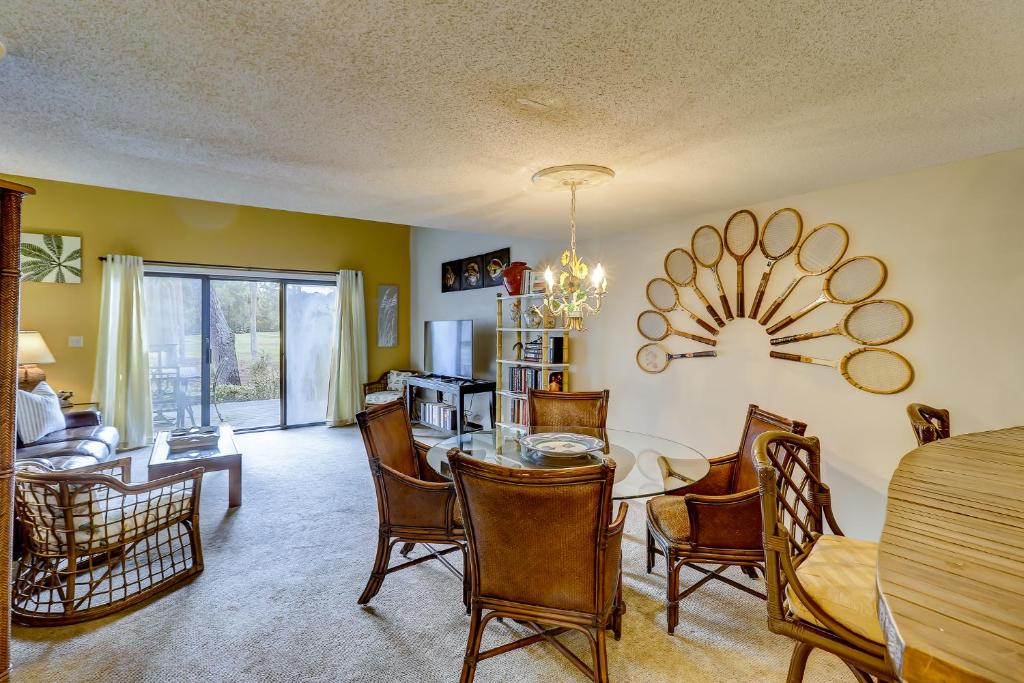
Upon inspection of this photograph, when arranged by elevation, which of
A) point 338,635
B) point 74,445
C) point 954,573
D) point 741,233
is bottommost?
point 338,635

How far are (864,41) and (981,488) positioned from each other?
1.19m

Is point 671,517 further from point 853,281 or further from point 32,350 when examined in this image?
point 32,350

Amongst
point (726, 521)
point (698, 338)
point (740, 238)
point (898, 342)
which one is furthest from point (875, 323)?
point (726, 521)

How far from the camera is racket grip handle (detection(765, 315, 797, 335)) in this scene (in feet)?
9.66

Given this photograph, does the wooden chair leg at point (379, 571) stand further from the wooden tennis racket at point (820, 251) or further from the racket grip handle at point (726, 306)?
the wooden tennis racket at point (820, 251)

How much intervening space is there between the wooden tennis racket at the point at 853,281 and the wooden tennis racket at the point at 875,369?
1.02 feet

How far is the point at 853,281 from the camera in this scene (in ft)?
8.79

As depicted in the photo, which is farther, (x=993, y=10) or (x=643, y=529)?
(x=643, y=529)

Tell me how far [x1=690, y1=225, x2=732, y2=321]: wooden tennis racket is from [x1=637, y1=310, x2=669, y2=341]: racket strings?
1.63 ft

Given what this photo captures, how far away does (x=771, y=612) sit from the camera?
48.1 inches

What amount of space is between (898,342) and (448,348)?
4.52 m

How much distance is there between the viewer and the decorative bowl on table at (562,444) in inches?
95.0

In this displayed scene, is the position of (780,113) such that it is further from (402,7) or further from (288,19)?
(288,19)

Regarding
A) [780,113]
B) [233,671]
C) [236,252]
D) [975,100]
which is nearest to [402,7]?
[780,113]
